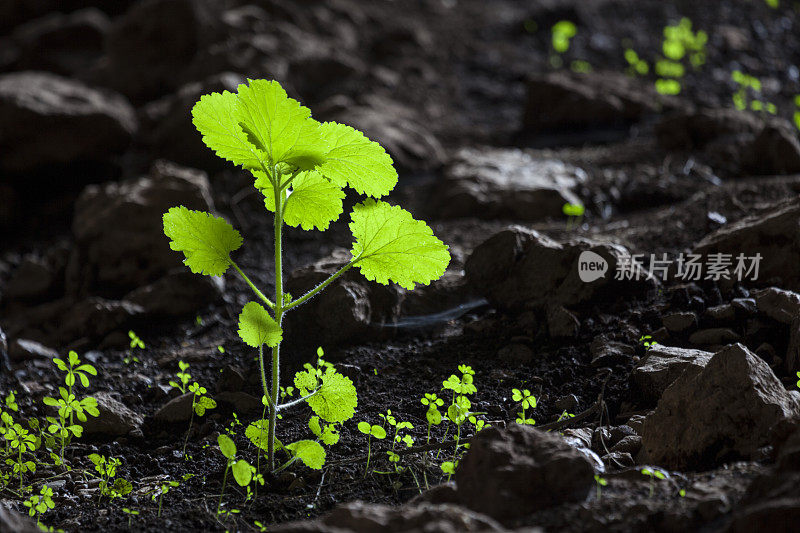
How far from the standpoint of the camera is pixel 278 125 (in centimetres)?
189

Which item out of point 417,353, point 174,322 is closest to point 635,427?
point 417,353

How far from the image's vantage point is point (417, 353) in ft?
9.36

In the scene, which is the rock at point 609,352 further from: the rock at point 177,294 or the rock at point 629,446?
the rock at point 177,294

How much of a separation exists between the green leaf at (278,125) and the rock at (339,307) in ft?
3.30

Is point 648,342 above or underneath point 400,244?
underneath

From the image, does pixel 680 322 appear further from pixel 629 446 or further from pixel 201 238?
pixel 201 238

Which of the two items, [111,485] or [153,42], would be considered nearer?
[111,485]

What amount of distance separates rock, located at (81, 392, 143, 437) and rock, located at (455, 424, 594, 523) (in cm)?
140

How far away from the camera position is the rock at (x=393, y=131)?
479cm

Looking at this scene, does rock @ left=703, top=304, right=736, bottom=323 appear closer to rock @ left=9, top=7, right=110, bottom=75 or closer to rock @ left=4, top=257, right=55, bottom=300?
rock @ left=4, top=257, right=55, bottom=300

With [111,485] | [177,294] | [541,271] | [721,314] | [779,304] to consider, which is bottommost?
[177,294]

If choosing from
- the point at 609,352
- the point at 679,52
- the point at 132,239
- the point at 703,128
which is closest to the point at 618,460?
the point at 609,352

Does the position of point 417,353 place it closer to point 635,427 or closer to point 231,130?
point 635,427

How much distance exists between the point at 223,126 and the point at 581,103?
4075 millimetres
